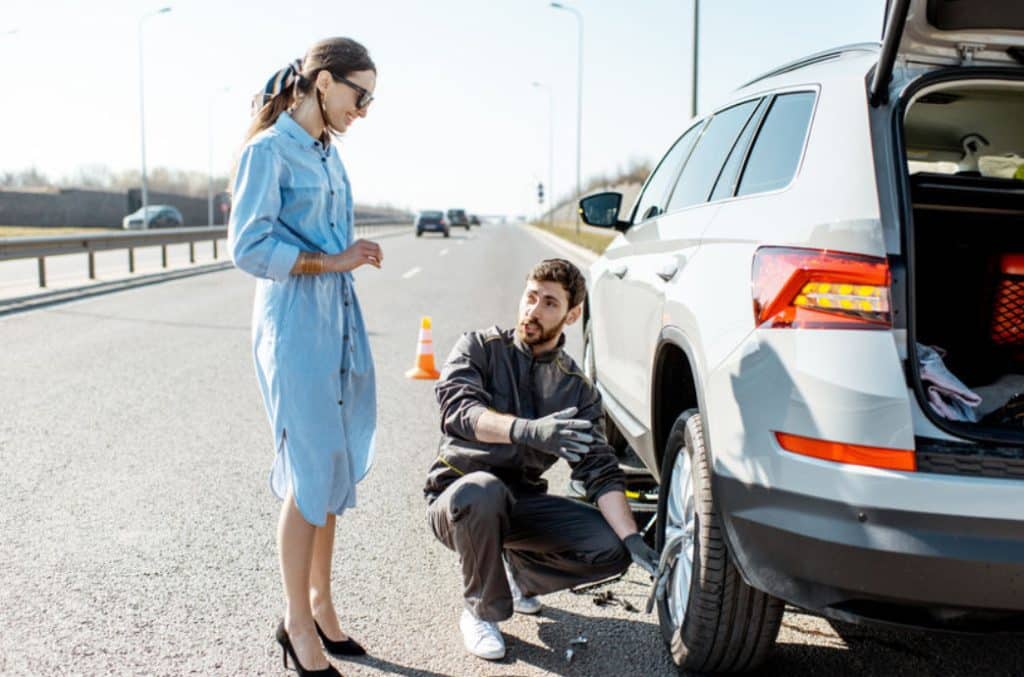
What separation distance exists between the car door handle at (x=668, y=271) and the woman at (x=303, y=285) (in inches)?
39.7

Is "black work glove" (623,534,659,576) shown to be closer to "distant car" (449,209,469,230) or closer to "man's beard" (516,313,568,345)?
"man's beard" (516,313,568,345)

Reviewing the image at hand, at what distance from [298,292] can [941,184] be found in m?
2.16

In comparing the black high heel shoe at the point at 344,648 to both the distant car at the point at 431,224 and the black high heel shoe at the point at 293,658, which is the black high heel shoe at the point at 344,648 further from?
the distant car at the point at 431,224

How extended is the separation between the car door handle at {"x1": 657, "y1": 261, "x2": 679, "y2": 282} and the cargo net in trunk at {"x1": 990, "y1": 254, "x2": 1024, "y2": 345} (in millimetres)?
1242

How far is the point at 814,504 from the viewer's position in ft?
7.77

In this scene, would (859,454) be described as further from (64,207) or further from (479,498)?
(64,207)

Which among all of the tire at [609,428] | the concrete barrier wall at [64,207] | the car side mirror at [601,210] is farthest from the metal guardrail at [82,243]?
the concrete barrier wall at [64,207]

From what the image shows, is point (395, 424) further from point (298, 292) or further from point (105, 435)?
point (298, 292)

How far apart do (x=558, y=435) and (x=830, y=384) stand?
0.96m

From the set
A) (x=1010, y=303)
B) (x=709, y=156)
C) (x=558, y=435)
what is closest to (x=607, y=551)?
(x=558, y=435)

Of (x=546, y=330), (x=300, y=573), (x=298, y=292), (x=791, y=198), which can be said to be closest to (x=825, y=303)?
(x=791, y=198)

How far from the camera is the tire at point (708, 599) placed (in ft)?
9.18

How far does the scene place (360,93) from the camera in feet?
10.0

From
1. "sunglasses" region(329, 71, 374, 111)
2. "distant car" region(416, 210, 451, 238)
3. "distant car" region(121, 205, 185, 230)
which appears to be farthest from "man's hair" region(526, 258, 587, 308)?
"distant car" region(416, 210, 451, 238)
